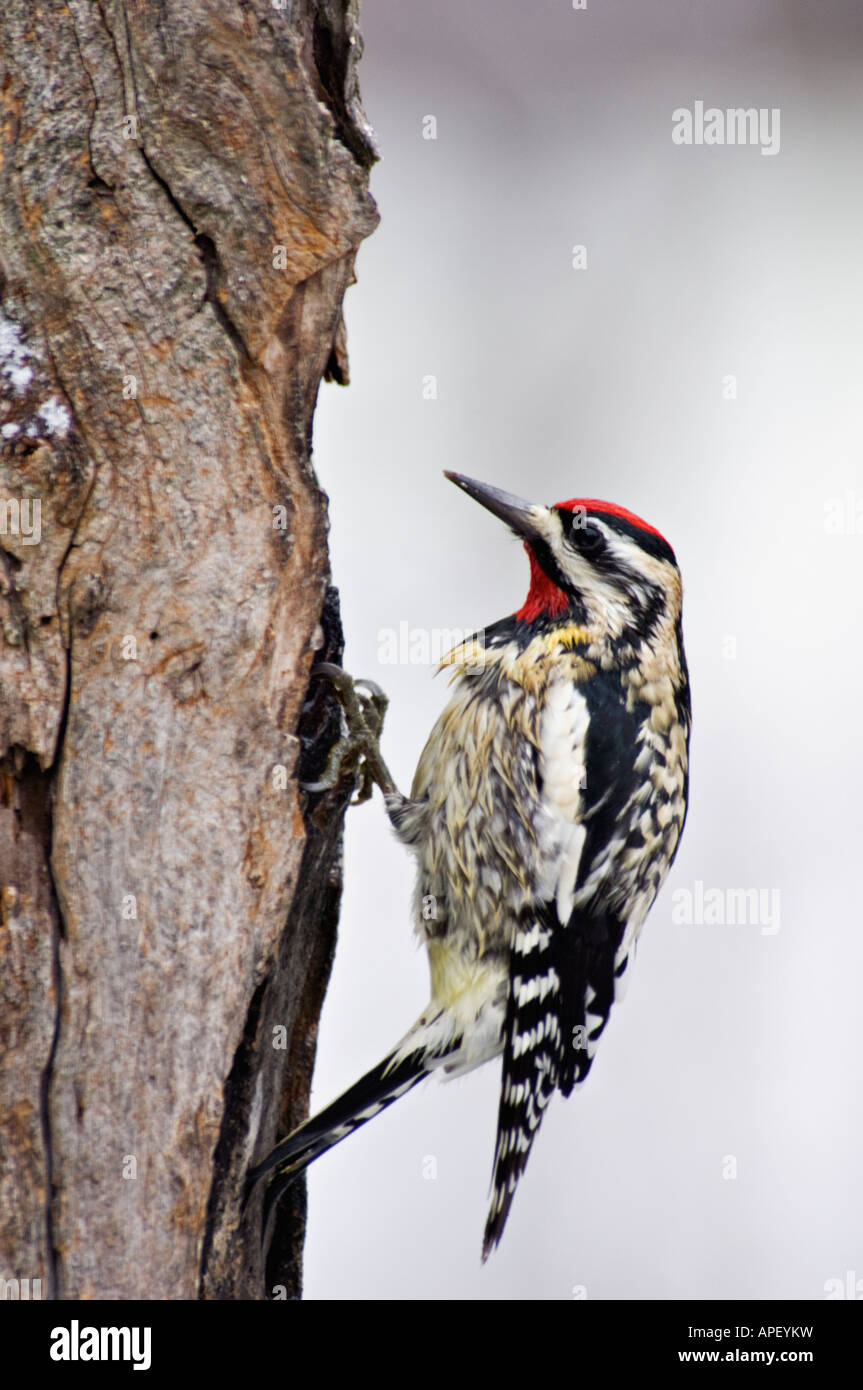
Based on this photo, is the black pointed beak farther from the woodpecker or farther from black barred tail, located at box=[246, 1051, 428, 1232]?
black barred tail, located at box=[246, 1051, 428, 1232]

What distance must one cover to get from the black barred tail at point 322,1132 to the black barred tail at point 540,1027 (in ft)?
0.75

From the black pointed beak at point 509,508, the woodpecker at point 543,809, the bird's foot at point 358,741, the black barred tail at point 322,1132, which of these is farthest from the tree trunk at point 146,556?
the black pointed beak at point 509,508

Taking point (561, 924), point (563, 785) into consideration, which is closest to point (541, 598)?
point (563, 785)

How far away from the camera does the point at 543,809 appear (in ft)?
7.09

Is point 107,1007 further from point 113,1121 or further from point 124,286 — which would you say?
point 124,286

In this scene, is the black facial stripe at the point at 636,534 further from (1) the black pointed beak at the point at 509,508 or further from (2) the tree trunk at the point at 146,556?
(2) the tree trunk at the point at 146,556

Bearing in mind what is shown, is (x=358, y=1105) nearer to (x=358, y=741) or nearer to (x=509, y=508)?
(x=358, y=741)

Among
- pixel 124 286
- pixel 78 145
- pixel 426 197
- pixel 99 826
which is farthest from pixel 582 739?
pixel 426 197

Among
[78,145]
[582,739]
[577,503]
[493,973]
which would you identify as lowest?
[493,973]

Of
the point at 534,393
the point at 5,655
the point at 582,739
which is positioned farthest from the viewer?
the point at 534,393

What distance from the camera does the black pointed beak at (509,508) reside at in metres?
2.21

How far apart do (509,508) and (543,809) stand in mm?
560

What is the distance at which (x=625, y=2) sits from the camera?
286cm

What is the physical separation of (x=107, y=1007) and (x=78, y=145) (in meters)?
1.08
